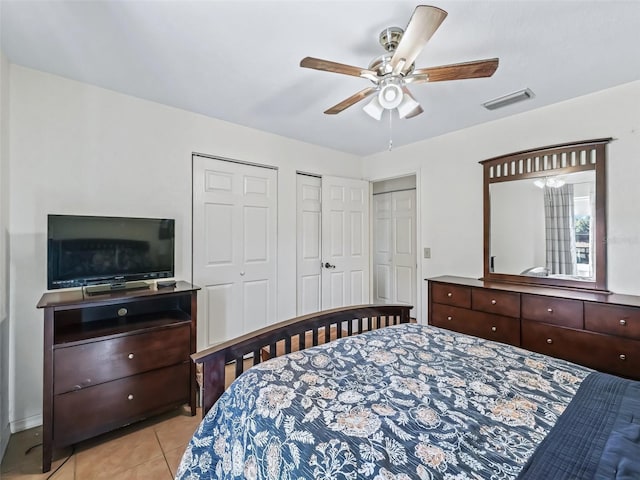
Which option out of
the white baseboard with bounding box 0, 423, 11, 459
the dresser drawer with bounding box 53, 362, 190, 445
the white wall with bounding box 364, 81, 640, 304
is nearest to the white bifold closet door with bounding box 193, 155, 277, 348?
the dresser drawer with bounding box 53, 362, 190, 445

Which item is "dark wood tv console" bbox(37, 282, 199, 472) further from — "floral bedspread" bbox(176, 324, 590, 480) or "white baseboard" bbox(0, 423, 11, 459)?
"floral bedspread" bbox(176, 324, 590, 480)

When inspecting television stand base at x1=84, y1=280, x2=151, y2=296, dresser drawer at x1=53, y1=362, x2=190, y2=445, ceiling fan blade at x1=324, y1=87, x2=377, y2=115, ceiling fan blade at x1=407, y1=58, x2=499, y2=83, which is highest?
ceiling fan blade at x1=324, y1=87, x2=377, y2=115

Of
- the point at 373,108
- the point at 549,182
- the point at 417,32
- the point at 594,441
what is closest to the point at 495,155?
the point at 549,182

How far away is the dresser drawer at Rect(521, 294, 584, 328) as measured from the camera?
209 centimetres

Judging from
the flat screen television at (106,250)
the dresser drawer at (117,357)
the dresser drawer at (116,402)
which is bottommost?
the dresser drawer at (116,402)

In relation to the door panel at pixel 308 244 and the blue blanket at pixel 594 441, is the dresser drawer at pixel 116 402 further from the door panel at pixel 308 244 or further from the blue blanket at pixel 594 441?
the blue blanket at pixel 594 441

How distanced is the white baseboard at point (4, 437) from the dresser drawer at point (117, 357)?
507 millimetres

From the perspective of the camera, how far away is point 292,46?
5.74 ft

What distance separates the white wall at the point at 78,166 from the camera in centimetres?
199

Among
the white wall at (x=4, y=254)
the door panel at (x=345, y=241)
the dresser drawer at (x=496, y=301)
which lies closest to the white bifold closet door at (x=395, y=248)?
the door panel at (x=345, y=241)

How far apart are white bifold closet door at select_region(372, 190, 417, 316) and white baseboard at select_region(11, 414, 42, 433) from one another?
4.21m

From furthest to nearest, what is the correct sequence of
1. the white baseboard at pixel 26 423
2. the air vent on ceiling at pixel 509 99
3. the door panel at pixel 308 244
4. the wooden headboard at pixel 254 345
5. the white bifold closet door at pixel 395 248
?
1. the white bifold closet door at pixel 395 248
2. the door panel at pixel 308 244
3. the air vent on ceiling at pixel 509 99
4. the white baseboard at pixel 26 423
5. the wooden headboard at pixel 254 345

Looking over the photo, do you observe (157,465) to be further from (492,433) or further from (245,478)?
(492,433)

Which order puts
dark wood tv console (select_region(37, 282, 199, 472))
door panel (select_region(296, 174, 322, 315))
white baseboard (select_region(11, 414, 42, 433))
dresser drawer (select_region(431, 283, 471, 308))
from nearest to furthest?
dark wood tv console (select_region(37, 282, 199, 472)) → white baseboard (select_region(11, 414, 42, 433)) → dresser drawer (select_region(431, 283, 471, 308)) → door panel (select_region(296, 174, 322, 315))
